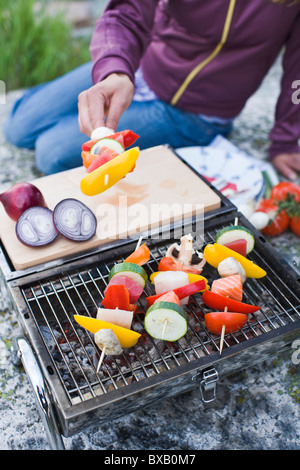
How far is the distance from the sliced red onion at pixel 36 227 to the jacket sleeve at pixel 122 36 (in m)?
0.95

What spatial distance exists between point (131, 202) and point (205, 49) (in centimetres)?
145

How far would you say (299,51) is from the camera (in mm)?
3385

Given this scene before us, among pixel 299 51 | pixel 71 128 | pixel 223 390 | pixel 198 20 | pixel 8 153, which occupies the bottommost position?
pixel 223 390

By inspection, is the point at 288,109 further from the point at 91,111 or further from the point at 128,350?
the point at 128,350

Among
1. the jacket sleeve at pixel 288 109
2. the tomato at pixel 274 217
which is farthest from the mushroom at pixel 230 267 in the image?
the jacket sleeve at pixel 288 109

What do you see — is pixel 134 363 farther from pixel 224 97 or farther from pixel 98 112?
pixel 224 97

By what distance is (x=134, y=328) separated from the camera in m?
2.02

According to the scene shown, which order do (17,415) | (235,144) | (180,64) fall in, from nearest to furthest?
(17,415) → (180,64) → (235,144)

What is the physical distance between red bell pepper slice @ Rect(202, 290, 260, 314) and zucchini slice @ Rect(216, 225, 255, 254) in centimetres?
32

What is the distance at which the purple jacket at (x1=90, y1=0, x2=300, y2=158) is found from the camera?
2.93m

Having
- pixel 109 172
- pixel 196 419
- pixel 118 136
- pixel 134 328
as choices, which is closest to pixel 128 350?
pixel 134 328

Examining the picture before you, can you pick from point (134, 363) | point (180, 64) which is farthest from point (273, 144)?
point (134, 363)
